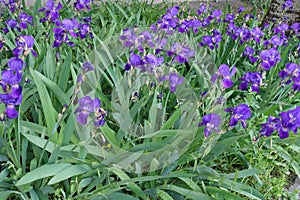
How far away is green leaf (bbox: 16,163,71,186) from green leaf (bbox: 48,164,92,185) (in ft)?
0.08

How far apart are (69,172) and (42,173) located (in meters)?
0.12

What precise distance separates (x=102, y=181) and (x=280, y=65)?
5.30 ft

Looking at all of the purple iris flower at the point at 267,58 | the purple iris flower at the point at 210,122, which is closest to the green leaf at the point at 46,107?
the purple iris flower at the point at 210,122

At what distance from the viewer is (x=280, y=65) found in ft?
9.70

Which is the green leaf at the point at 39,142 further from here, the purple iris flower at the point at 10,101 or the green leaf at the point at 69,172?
the purple iris flower at the point at 10,101

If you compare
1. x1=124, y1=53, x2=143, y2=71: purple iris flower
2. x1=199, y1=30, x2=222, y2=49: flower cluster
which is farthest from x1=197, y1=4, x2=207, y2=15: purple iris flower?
x1=124, y1=53, x2=143, y2=71: purple iris flower

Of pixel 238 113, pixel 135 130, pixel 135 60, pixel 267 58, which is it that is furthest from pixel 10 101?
pixel 267 58

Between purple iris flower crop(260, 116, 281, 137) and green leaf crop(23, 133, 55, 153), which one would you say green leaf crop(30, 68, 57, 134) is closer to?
green leaf crop(23, 133, 55, 153)

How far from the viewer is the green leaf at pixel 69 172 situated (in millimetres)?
1798

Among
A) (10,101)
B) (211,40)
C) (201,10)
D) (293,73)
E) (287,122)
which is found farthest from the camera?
(201,10)

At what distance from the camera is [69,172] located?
1.85 metres

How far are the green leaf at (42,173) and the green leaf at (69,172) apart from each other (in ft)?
0.08

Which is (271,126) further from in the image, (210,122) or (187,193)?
(187,193)

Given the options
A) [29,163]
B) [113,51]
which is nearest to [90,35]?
[113,51]
